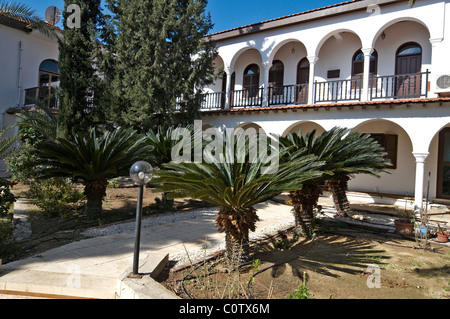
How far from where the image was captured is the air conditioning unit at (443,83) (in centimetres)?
1041

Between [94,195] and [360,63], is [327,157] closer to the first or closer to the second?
[94,195]

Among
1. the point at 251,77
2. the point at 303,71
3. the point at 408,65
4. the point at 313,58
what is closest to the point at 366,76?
the point at 408,65

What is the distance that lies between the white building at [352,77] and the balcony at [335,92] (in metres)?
0.05

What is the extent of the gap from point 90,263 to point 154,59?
A: 10023 millimetres

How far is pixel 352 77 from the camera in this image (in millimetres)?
14086

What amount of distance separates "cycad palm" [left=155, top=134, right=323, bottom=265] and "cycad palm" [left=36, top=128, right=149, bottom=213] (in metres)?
3.16

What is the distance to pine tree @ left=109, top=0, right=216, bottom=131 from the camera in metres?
12.7

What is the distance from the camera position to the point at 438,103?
1052 centimetres

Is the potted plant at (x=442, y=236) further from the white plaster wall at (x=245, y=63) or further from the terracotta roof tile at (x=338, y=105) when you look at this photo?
the white plaster wall at (x=245, y=63)

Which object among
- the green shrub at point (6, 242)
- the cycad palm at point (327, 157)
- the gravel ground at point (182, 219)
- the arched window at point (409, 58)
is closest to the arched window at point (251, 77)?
the arched window at point (409, 58)

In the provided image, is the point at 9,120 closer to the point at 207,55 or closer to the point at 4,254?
the point at 207,55
